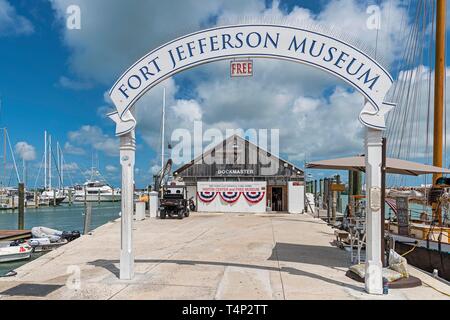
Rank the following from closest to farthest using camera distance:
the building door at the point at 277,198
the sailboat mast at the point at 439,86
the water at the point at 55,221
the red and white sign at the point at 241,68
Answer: the red and white sign at the point at 241,68 → the sailboat mast at the point at 439,86 → the building door at the point at 277,198 → the water at the point at 55,221

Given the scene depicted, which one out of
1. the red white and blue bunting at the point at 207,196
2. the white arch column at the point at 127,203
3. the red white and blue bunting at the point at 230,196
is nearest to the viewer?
the white arch column at the point at 127,203

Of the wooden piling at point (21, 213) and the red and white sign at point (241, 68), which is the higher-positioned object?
the red and white sign at point (241, 68)

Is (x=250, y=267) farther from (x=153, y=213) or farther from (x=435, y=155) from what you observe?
(x=153, y=213)

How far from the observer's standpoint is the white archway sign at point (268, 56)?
21.1ft

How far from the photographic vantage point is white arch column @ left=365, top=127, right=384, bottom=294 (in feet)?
20.7

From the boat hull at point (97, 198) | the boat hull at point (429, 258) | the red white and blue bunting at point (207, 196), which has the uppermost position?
the red white and blue bunting at point (207, 196)

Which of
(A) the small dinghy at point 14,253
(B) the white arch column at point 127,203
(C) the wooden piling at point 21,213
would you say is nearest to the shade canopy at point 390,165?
(B) the white arch column at point 127,203

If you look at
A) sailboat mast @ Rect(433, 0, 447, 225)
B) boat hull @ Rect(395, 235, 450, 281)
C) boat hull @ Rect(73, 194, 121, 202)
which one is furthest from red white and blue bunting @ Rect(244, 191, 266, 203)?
boat hull @ Rect(73, 194, 121, 202)

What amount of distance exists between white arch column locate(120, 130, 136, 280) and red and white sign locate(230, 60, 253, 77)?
2197 mm

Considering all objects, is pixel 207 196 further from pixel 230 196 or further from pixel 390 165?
pixel 390 165

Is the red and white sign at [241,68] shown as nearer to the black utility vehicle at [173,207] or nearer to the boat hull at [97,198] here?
the black utility vehicle at [173,207]

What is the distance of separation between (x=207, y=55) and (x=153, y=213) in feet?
56.8

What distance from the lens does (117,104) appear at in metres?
7.25

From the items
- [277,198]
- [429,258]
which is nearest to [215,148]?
[277,198]
